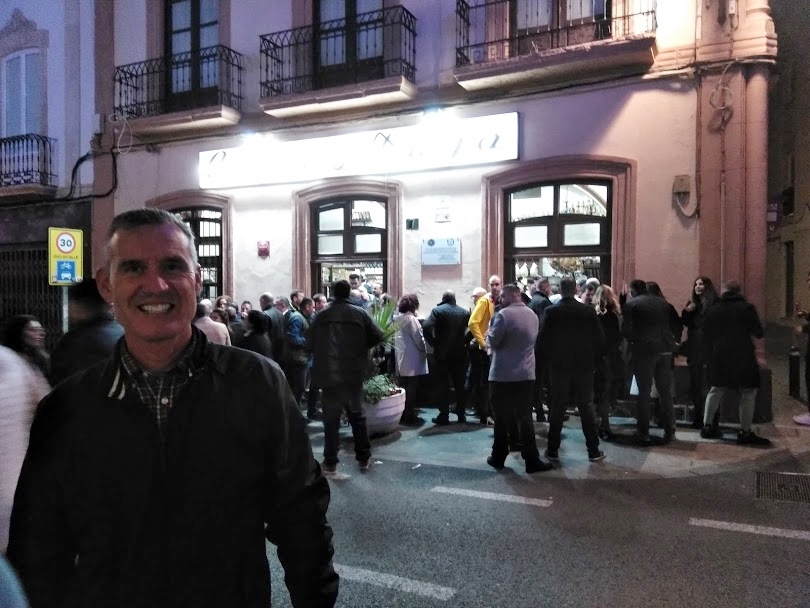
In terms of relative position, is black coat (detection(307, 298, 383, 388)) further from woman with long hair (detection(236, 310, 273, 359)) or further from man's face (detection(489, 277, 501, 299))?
man's face (detection(489, 277, 501, 299))

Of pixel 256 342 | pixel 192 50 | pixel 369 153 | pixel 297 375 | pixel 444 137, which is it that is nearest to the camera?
pixel 256 342

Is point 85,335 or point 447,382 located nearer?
point 85,335

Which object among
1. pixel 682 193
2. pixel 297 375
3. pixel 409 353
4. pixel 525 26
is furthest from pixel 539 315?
pixel 525 26

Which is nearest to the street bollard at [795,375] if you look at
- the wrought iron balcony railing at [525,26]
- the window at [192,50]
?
the wrought iron balcony railing at [525,26]

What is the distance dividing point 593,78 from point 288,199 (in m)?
5.77

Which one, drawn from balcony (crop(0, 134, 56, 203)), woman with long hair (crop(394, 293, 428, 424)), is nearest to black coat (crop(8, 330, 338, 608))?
woman with long hair (crop(394, 293, 428, 424))

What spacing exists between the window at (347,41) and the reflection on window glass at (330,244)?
2.77 meters

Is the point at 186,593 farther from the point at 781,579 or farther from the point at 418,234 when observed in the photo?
the point at 418,234

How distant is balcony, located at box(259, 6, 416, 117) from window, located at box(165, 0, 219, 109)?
1.44 metres

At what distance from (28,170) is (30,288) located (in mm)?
2675

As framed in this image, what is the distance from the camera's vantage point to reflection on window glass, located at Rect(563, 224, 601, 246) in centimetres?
1034

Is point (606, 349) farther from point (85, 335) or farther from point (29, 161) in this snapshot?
point (29, 161)

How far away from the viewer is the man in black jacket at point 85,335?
13.0 ft

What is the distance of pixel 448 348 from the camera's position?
920 centimetres
